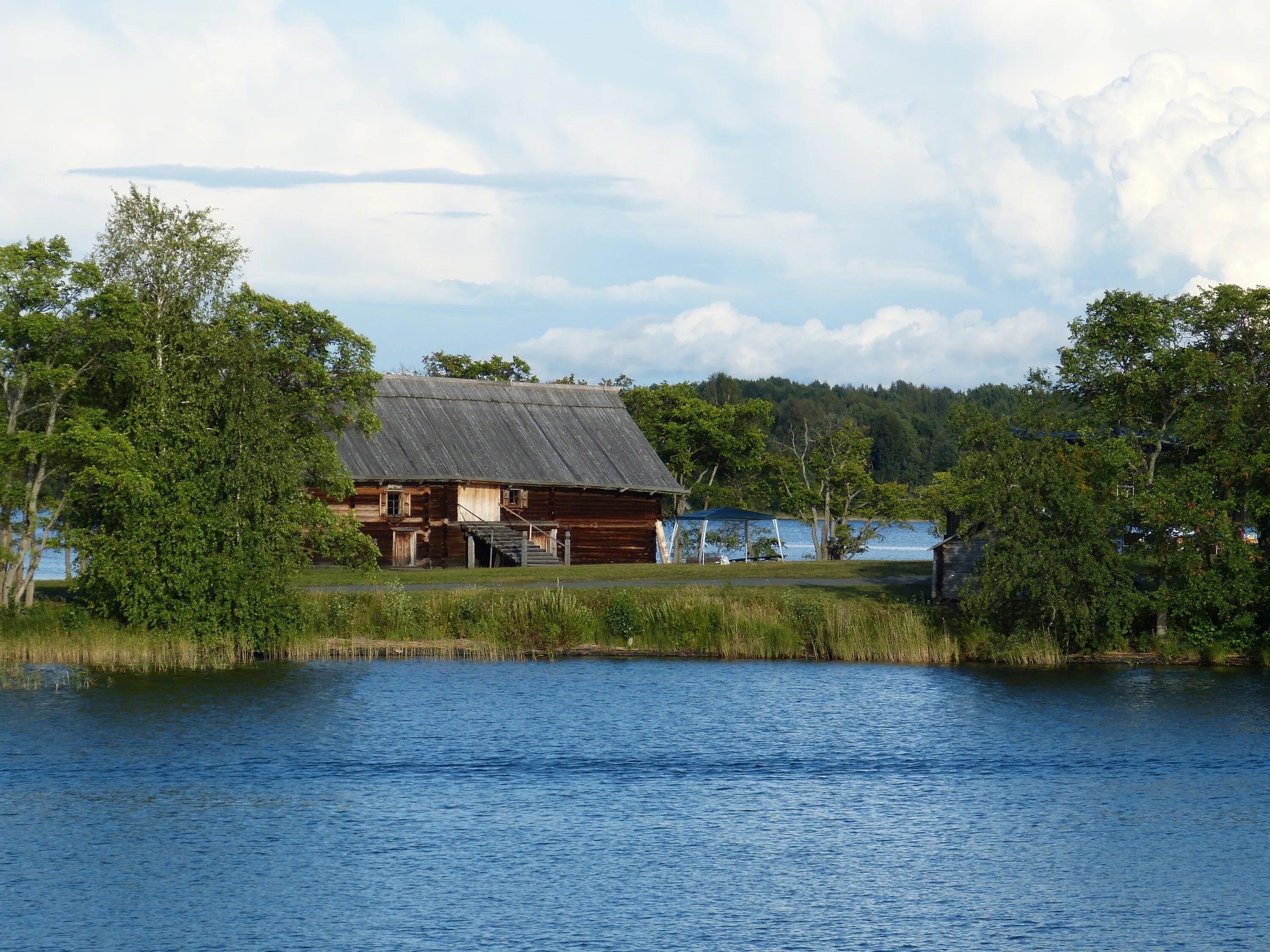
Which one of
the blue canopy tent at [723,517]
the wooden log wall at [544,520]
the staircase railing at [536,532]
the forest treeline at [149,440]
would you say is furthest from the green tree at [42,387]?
the blue canopy tent at [723,517]

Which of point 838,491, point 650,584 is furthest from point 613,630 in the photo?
point 838,491

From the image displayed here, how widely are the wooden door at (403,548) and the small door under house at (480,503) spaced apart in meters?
2.12

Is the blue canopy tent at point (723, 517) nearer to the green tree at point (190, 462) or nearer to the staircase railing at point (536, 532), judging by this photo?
the staircase railing at point (536, 532)

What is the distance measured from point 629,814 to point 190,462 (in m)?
18.9

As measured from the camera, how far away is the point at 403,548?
5856cm

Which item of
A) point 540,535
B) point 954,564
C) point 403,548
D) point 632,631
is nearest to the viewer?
point 632,631

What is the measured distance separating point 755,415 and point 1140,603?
4166 centimetres

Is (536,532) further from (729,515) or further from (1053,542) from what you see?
(1053,542)

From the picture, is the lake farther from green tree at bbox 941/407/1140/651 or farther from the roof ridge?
the roof ridge

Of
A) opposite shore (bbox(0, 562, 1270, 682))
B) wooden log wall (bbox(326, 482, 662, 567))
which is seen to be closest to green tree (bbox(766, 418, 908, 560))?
wooden log wall (bbox(326, 482, 662, 567))

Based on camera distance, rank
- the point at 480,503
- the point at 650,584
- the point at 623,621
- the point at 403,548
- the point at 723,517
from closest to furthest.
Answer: the point at 623,621, the point at 650,584, the point at 403,548, the point at 480,503, the point at 723,517

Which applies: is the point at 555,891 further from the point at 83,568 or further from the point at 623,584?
the point at 623,584

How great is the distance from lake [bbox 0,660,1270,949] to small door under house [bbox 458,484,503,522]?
944 inches

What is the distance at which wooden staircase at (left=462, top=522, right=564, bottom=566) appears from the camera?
55812 millimetres
